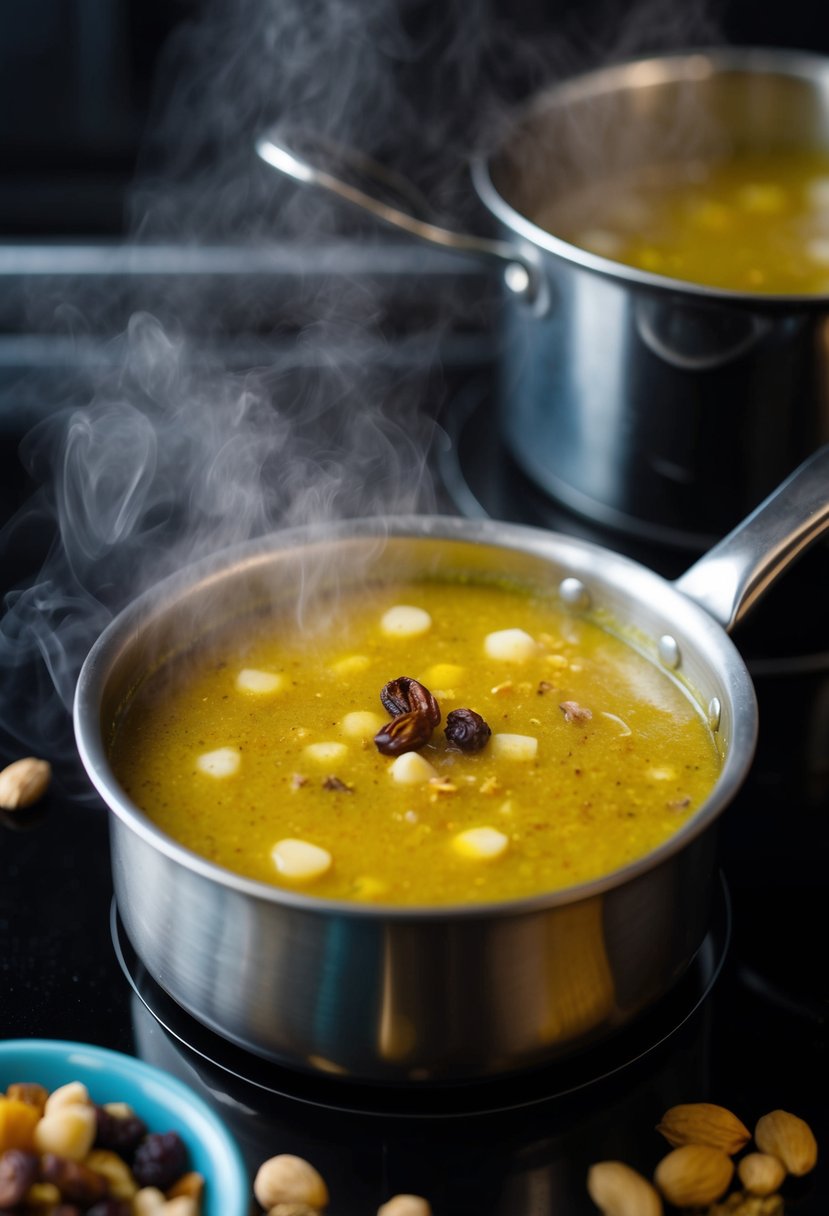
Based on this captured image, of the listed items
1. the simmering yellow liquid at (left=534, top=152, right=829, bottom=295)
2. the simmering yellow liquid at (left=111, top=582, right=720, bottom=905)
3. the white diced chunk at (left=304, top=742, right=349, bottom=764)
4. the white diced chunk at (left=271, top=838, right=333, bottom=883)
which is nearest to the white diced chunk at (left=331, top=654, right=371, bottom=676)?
the simmering yellow liquid at (left=111, top=582, right=720, bottom=905)

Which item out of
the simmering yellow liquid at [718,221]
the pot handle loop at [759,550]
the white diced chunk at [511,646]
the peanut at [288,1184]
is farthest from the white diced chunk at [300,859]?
the simmering yellow liquid at [718,221]

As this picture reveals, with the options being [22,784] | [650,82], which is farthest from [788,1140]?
[650,82]

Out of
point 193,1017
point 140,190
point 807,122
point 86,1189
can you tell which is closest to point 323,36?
point 140,190

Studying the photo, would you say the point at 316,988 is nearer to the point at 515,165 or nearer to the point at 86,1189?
the point at 86,1189

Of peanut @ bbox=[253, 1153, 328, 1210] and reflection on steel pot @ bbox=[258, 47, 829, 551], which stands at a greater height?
reflection on steel pot @ bbox=[258, 47, 829, 551]

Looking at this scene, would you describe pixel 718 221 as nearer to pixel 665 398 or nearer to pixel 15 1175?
pixel 665 398

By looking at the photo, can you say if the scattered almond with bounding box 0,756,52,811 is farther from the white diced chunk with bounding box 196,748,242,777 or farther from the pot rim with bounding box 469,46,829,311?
the pot rim with bounding box 469,46,829,311

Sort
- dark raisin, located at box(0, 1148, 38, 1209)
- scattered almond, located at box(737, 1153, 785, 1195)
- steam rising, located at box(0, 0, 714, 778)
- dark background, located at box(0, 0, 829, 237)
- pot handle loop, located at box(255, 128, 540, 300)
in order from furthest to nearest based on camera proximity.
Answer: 1. dark background, located at box(0, 0, 829, 237)
2. steam rising, located at box(0, 0, 714, 778)
3. pot handle loop, located at box(255, 128, 540, 300)
4. scattered almond, located at box(737, 1153, 785, 1195)
5. dark raisin, located at box(0, 1148, 38, 1209)
